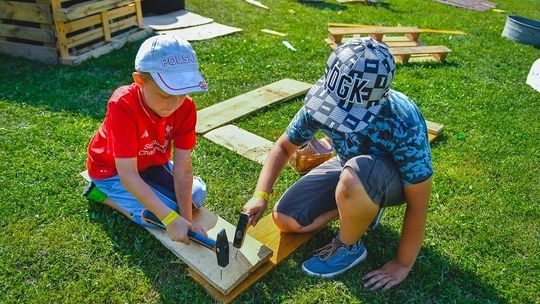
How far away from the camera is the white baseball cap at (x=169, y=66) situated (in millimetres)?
2295

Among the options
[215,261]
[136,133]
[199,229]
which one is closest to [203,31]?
[136,133]

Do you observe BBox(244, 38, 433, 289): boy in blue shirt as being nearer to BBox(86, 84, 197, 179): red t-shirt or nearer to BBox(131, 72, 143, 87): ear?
BBox(86, 84, 197, 179): red t-shirt

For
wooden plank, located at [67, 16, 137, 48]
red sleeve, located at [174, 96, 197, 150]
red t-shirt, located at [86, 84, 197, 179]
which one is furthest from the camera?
wooden plank, located at [67, 16, 137, 48]

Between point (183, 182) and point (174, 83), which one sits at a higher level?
point (174, 83)

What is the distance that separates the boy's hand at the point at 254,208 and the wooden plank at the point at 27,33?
14.1 feet

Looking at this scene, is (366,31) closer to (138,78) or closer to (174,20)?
(174,20)

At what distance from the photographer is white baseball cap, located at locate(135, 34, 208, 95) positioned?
2295 millimetres

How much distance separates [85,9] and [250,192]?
3792mm

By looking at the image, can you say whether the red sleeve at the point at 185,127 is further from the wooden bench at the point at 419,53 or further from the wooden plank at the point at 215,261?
the wooden bench at the point at 419,53

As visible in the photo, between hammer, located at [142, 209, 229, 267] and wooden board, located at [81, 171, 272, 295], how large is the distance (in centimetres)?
10

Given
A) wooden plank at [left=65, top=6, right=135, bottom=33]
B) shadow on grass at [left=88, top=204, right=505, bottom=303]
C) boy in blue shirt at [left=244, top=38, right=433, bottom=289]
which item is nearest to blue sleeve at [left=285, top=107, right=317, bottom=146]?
boy in blue shirt at [left=244, top=38, right=433, bottom=289]

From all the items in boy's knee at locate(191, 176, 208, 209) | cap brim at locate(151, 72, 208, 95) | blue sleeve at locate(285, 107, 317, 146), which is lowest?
boy's knee at locate(191, 176, 208, 209)

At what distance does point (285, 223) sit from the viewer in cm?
298

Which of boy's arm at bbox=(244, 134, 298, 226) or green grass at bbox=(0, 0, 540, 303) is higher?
boy's arm at bbox=(244, 134, 298, 226)
